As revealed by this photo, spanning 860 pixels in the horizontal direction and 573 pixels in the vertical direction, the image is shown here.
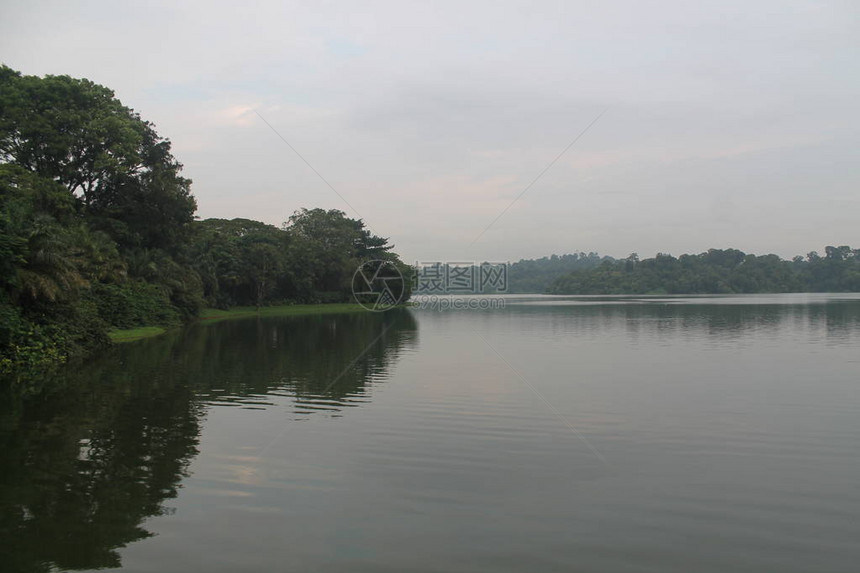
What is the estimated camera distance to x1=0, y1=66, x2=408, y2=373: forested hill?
18438mm

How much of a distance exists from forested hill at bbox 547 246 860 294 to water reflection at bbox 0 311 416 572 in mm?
142198

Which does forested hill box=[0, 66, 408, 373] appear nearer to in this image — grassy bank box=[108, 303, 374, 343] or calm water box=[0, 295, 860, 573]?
grassy bank box=[108, 303, 374, 343]

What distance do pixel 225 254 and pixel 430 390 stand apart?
43087 mm

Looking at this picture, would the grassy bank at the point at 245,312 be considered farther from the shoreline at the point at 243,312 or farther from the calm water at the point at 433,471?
the calm water at the point at 433,471

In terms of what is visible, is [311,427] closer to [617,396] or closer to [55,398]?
[55,398]

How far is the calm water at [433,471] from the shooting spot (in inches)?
246

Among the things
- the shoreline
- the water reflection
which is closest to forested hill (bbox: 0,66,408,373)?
the shoreline

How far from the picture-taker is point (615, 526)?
6.89 metres

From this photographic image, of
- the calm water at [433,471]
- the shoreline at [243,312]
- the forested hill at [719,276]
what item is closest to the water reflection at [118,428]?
the calm water at [433,471]

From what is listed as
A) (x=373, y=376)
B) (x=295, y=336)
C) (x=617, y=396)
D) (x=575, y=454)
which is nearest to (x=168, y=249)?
(x=295, y=336)

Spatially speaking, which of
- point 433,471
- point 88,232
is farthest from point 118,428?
point 88,232

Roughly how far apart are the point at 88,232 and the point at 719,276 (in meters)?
151

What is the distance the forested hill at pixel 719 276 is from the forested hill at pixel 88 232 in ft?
394

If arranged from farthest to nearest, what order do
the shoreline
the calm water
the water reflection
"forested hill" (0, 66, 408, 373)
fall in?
the shoreline < "forested hill" (0, 66, 408, 373) < the water reflection < the calm water
